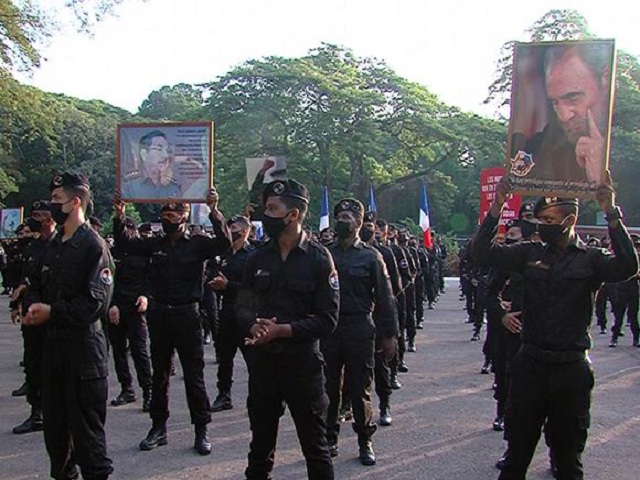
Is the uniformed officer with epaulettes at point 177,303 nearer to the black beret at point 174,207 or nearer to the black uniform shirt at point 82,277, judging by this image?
the black beret at point 174,207

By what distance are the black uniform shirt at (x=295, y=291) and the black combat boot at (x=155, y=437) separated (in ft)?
8.24

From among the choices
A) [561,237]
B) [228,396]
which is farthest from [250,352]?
[228,396]

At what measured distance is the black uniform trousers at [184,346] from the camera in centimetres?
678

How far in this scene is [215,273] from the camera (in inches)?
404

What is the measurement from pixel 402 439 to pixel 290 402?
2.82 m

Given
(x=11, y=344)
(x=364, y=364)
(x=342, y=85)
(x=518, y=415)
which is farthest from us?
(x=342, y=85)

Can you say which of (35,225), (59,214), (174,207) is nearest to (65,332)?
(59,214)

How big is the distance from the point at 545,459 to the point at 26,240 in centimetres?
697

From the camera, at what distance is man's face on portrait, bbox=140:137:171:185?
7.41 metres

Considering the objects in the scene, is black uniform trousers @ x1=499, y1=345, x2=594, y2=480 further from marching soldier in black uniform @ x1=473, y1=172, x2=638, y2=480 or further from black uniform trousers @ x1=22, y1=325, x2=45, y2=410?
black uniform trousers @ x1=22, y1=325, x2=45, y2=410

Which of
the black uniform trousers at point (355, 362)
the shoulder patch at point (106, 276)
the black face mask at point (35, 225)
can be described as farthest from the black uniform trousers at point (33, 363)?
the black uniform trousers at point (355, 362)

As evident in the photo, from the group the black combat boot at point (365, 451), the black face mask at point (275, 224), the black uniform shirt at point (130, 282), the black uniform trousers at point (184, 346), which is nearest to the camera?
the black face mask at point (275, 224)

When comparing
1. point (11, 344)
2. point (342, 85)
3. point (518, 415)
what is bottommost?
point (11, 344)

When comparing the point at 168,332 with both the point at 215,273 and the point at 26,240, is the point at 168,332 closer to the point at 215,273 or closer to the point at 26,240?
the point at 215,273
